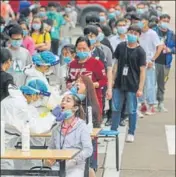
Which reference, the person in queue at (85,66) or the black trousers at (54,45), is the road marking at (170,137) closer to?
the person in queue at (85,66)

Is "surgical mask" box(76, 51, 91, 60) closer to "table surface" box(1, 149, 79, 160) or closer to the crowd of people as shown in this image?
the crowd of people

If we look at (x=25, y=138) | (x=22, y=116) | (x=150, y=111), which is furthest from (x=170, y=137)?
(x=25, y=138)

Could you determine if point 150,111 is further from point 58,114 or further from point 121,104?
point 58,114

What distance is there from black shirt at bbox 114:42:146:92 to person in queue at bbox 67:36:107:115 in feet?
5.71

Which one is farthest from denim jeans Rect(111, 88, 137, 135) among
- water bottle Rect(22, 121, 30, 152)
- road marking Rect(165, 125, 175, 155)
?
water bottle Rect(22, 121, 30, 152)

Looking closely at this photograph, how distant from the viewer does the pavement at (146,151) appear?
37.0ft

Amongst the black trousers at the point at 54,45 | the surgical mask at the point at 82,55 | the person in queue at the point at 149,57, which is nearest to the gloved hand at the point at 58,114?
the surgical mask at the point at 82,55

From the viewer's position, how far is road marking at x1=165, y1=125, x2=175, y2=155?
42.3 feet

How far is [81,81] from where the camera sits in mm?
9328

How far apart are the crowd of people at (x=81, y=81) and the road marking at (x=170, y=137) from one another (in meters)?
0.63

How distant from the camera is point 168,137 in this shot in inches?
547

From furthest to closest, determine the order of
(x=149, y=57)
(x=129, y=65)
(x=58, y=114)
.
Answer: (x=149, y=57) < (x=129, y=65) < (x=58, y=114)

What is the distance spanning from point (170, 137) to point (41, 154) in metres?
6.41

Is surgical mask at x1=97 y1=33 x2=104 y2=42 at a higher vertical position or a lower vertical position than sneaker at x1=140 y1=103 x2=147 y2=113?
higher
